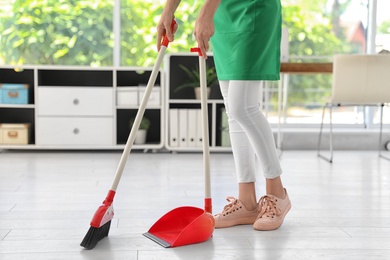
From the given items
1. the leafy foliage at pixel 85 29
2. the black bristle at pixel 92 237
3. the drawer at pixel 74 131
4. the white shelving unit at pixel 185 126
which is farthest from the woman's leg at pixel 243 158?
the leafy foliage at pixel 85 29

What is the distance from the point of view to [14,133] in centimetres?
459

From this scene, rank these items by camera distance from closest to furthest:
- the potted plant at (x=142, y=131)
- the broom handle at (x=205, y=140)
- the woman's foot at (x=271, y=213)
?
the broom handle at (x=205, y=140), the woman's foot at (x=271, y=213), the potted plant at (x=142, y=131)

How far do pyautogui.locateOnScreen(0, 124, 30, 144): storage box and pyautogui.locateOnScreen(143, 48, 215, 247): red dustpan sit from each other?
286cm

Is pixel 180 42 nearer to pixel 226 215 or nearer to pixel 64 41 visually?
pixel 64 41

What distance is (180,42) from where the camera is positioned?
530 centimetres

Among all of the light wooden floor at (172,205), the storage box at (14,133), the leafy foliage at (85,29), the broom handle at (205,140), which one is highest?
the leafy foliage at (85,29)

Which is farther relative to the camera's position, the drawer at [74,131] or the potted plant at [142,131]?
the potted plant at [142,131]

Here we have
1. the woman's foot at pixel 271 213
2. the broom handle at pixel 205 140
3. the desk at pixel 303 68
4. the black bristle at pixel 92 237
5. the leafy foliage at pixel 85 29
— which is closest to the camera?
the black bristle at pixel 92 237

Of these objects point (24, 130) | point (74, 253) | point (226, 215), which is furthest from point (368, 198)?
point (24, 130)

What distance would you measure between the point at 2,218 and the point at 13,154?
2321 millimetres

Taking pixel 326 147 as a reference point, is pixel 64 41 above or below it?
above

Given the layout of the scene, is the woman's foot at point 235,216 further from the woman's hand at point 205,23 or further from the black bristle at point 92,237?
the woman's hand at point 205,23

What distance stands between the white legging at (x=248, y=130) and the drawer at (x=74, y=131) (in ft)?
8.48

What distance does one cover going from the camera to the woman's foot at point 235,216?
6.83 ft
